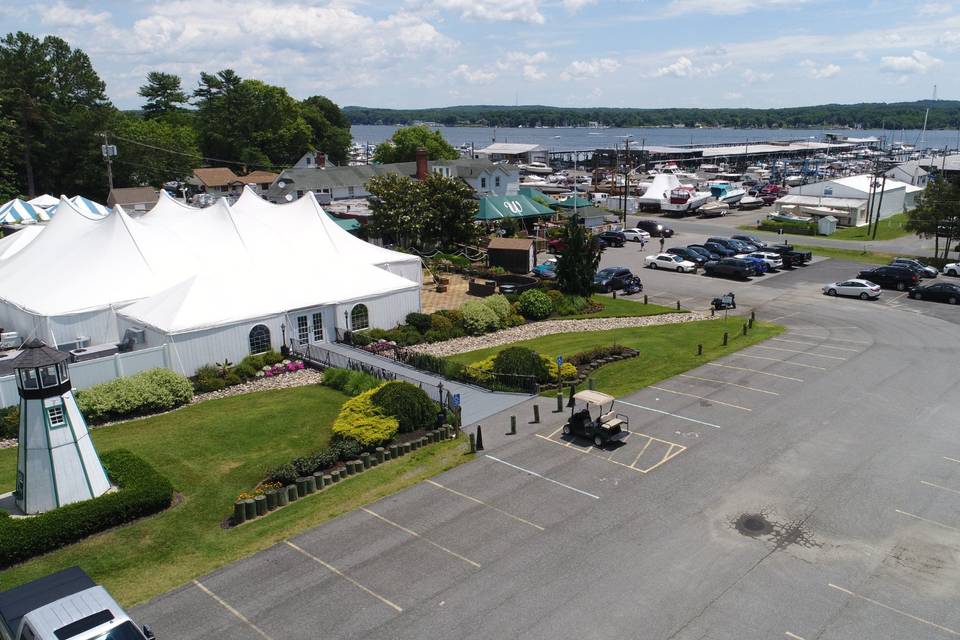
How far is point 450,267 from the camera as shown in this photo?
54.1m

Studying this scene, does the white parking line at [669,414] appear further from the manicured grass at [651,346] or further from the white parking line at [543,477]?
the white parking line at [543,477]

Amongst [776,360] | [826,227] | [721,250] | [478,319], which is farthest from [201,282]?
[826,227]

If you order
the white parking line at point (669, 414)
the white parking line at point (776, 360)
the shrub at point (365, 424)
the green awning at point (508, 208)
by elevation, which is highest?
the green awning at point (508, 208)

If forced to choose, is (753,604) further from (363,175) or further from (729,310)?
(363,175)

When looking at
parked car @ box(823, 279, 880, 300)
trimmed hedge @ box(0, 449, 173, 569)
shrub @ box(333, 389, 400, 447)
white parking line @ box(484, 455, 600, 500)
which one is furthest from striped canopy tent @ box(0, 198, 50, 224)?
parked car @ box(823, 279, 880, 300)

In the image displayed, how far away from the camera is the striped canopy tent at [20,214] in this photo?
60.7m

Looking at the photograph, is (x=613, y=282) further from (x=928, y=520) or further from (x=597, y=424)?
(x=928, y=520)

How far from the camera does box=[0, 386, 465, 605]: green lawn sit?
54.3 feet

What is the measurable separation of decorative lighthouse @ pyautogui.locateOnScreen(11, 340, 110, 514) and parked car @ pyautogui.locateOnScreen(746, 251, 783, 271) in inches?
1942

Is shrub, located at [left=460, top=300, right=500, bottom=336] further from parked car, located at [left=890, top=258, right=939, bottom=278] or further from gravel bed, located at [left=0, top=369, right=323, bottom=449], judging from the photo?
parked car, located at [left=890, top=258, right=939, bottom=278]

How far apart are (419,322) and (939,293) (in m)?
33.5

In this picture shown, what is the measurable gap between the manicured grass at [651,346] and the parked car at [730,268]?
1207 cm

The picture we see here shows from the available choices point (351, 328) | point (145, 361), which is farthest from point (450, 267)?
point (145, 361)

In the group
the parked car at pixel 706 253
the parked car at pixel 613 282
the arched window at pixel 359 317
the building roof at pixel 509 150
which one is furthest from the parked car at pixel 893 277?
the building roof at pixel 509 150
